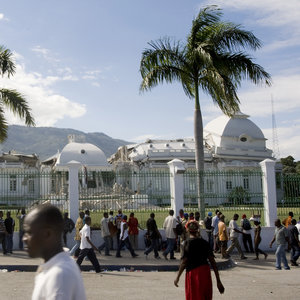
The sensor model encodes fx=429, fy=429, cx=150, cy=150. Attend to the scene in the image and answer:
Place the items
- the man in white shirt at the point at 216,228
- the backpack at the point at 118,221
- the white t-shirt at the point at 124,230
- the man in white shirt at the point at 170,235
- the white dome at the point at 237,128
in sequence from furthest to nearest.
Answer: the white dome at the point at 237,128, the backpack at the point at 118,221, the man in white shirt at the point at 216,228, the white t-shirt at the point at 124,230, the man in white shirt at the point at 170,235

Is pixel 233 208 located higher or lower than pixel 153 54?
lower

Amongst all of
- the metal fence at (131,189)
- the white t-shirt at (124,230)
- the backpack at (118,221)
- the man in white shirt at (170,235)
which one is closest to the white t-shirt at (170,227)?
the man in white shirt at (170,235)

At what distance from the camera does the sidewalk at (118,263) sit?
1101cm

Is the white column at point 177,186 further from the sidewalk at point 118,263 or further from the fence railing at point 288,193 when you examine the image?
the fence railing at point 288,193

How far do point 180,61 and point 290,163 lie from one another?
166 feet

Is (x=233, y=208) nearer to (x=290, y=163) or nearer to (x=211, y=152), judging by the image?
(x=211, y=152)

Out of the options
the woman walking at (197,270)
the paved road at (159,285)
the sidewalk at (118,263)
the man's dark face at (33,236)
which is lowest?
the paved road at (159,285)

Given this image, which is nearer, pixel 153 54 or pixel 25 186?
pixel 25 186

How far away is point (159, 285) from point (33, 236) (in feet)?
22.7

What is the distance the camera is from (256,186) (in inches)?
603

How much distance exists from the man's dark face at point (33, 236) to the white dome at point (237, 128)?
5440cm

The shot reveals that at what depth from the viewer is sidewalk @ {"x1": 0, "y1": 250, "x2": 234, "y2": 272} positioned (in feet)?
36.1

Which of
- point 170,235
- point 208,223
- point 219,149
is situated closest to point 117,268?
point 170,235

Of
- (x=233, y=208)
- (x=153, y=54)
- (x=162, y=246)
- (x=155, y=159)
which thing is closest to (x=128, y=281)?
(x=162, y=246)
